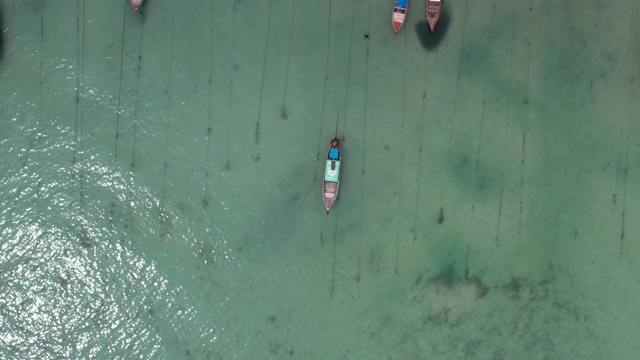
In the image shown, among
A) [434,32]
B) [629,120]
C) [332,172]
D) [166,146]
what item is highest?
[434,32]

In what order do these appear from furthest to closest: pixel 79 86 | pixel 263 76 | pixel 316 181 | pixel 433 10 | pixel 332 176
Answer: pixel 79 86, pixel 263 76, pixel 316 181, pixel 433 10, pixel 332 176

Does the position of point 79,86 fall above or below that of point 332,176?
above

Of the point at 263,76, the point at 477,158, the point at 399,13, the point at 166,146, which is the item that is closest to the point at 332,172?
the point at 263,76

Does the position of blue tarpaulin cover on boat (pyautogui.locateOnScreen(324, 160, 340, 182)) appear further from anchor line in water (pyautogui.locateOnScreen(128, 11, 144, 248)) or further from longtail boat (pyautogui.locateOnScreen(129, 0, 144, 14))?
longtail boat (pyautogui.locateOnScreen(129, 0, 144, 14))

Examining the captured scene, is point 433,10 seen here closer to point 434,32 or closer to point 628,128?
point 434,32

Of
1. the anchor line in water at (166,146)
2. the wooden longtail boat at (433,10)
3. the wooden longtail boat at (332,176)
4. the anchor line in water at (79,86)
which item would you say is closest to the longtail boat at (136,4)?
the anchor line in water at (166,146)

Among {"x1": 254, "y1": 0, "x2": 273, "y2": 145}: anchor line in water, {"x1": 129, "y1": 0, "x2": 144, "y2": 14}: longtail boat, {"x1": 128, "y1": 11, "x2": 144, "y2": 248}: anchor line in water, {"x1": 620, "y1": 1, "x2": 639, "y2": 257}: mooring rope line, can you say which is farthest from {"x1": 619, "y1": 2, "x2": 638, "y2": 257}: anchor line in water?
{"x1": 129, "y1": 0, "x2": 144, "y2": 14}: longtail boat

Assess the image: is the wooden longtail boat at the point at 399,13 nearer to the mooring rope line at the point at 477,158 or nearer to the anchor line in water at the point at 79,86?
the mooring rope line at the point at 477,158
